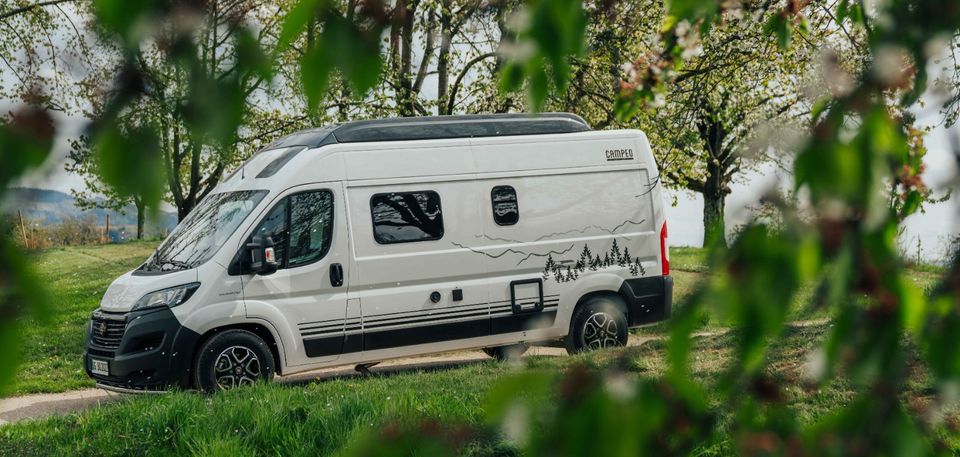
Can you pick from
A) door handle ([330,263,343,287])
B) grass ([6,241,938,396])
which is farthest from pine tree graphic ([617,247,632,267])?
door handle ([330,263,343,287])

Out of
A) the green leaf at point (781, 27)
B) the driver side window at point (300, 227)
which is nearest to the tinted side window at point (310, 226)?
the driver side window at point (300, 227)

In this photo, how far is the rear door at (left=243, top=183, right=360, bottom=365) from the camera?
9141mm

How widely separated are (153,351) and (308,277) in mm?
1483

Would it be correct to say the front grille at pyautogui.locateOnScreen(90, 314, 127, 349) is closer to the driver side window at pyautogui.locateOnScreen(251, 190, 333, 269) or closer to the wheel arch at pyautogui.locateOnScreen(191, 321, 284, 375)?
the wheel arch at pyautogui.locateOnScreen(191, 321, 284, 375)

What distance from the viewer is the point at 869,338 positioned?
69.8 inches

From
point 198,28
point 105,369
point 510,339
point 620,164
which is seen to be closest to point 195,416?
point 105,369

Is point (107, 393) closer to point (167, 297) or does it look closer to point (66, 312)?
point (167, 297)

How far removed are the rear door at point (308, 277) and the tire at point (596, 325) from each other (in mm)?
2409

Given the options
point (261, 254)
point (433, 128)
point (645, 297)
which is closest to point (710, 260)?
point (261, 254)

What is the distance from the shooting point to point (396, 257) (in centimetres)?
962

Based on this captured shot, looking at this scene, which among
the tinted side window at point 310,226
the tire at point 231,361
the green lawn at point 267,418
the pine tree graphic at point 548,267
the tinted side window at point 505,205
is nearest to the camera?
the green lawn at point 267,418

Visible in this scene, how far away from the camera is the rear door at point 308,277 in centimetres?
914

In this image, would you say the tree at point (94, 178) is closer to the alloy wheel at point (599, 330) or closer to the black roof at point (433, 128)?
the black roof at point (433, 128)

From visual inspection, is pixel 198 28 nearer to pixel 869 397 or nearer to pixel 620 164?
pixel 869 397
